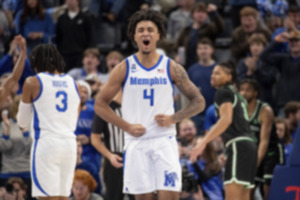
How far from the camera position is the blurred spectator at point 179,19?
14.9 m

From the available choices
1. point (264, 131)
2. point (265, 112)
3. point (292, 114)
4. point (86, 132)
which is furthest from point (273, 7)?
point (86, 132)

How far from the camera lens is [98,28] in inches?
629

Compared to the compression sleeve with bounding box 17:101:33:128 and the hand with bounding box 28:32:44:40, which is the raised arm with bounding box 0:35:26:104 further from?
the hand with bounding box 28:32:44:40

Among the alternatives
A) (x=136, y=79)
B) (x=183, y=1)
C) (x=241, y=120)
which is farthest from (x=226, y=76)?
(x=183, y=1)

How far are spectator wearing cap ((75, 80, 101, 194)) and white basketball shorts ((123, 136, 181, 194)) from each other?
3602 millimetres

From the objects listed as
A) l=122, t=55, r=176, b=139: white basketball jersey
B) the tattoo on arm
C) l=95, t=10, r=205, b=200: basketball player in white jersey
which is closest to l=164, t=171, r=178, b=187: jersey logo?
l=95, t=10, r=205, b=200: basketball player in white jersey

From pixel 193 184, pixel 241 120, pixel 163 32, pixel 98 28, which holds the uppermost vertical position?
pixel 98 28

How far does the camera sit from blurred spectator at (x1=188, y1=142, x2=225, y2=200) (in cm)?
1098

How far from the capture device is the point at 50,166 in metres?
8.08

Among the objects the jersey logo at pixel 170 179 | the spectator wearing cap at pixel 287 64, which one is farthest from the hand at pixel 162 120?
the spectator wearing cap at pixel 287 64

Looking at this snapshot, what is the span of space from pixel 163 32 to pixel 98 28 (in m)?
8.07

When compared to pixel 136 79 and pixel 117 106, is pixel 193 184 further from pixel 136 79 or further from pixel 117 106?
pixel 136 79

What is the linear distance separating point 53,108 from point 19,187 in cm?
277

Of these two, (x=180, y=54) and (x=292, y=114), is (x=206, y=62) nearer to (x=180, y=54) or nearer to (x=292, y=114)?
(x=180, y=54)
